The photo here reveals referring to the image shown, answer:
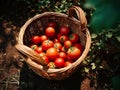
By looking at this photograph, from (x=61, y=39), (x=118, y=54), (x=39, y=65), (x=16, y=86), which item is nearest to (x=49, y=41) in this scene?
(x=61, y=39)

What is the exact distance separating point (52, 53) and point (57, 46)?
7.5 inches

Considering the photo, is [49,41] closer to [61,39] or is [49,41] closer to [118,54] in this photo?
[61,39]

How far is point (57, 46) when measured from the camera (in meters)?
2.36

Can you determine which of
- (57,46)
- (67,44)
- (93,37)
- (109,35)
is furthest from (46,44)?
(109,35)

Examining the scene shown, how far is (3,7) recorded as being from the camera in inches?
118

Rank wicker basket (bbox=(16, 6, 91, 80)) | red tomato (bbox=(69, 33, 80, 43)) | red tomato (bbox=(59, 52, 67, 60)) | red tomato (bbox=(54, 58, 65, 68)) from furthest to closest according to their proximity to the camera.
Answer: red tomato (bbox=(69, 33, 80, 43)) < red tomato (bbox=(59, 52, 67, 60)) < red tomato (bbox=(54, 58, 65, 68)) < wicker basket (bbox=(16, 6, 91, 80))

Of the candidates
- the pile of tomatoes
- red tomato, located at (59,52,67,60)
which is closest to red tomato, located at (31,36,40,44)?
the pile of tomatoes

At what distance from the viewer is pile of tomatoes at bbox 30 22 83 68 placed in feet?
7.23

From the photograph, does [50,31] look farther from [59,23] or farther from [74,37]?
[74,37]

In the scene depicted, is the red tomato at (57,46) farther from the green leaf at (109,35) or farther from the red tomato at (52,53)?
the green leaf at (109,35)

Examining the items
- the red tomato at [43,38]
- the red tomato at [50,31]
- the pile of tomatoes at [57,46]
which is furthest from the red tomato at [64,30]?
the red tomato at [43,38]

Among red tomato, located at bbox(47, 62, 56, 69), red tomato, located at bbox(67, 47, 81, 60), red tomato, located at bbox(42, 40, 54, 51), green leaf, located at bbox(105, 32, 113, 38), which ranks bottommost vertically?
red tomato, located at bbox(47, 62, 56, 69)

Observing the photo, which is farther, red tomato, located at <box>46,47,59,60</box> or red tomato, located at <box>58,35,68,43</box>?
red tomato, located at <box>58,35,68,43</box>

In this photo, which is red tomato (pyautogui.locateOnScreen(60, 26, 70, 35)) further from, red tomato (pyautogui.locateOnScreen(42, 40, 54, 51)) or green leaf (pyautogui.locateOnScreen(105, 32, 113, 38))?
green leaf (pyautogui.locateOnScreen(105, 32, 113, 38))
